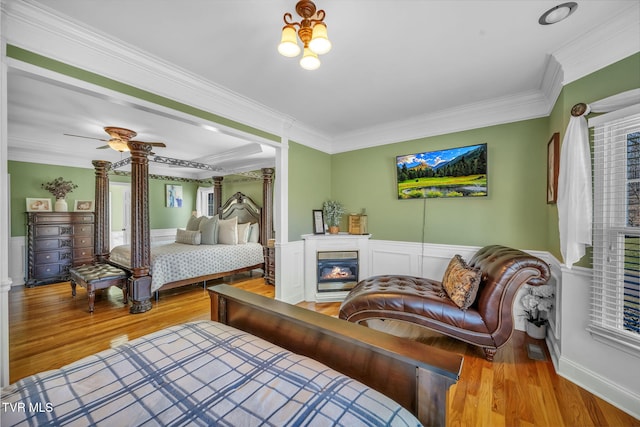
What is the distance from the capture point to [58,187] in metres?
4.94

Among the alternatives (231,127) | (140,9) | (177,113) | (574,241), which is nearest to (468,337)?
(574,241)

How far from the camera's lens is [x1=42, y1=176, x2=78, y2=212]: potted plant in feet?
16.0

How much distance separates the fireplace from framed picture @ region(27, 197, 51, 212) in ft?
17.7

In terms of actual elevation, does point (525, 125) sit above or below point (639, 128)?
above

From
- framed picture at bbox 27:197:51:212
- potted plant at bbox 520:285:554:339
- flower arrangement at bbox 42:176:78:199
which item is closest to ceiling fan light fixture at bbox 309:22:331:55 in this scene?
potted plant at bbox 520:285:554:339

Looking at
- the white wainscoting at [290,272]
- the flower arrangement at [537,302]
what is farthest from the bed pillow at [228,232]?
the flower arrangement at [537,302]

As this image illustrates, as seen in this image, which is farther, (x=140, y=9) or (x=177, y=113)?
(x=177, y=113)

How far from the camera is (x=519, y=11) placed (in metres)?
1.61

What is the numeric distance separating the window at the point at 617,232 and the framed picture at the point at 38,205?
7.83m

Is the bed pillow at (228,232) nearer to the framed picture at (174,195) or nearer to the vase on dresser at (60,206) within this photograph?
the framed picture at (174,195)

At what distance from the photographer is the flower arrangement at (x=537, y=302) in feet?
8.08

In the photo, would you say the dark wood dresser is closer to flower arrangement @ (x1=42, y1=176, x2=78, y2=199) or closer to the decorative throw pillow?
flower arrangement @ (x1=42, y1=176, x2=78, y2=199)

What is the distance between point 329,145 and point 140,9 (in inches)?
117

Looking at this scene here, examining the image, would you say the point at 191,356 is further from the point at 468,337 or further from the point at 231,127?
the point at 231,127
